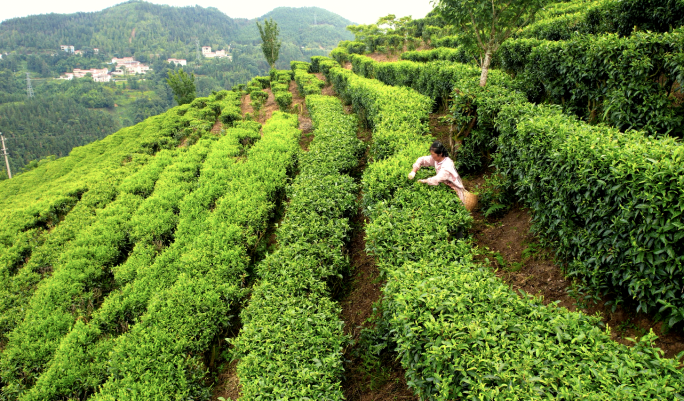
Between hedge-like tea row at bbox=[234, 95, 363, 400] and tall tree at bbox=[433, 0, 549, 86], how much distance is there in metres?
4.91

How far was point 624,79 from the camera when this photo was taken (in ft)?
18.1

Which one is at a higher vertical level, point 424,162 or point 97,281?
point 424,162

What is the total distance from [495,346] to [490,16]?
26.3 ft

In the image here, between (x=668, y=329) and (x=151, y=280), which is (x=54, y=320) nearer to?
(x=151, y=280)

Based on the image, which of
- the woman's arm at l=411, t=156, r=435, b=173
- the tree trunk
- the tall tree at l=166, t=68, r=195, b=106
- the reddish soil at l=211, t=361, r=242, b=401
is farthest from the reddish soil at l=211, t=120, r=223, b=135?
the reddish soil at l=211, t=361, r=242, b=401

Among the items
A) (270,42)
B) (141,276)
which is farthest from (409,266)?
(270,42)

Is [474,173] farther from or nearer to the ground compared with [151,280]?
farther from the ground

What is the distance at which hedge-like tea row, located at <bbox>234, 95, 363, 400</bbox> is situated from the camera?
12.2 ft

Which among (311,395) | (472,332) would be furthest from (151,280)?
(472,332)

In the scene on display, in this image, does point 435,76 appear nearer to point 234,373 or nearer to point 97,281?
point 234,373

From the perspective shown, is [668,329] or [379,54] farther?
[379,54]

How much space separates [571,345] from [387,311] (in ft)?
6.07

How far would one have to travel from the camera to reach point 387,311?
13.3 ft

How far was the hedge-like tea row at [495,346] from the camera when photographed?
8.30ft
